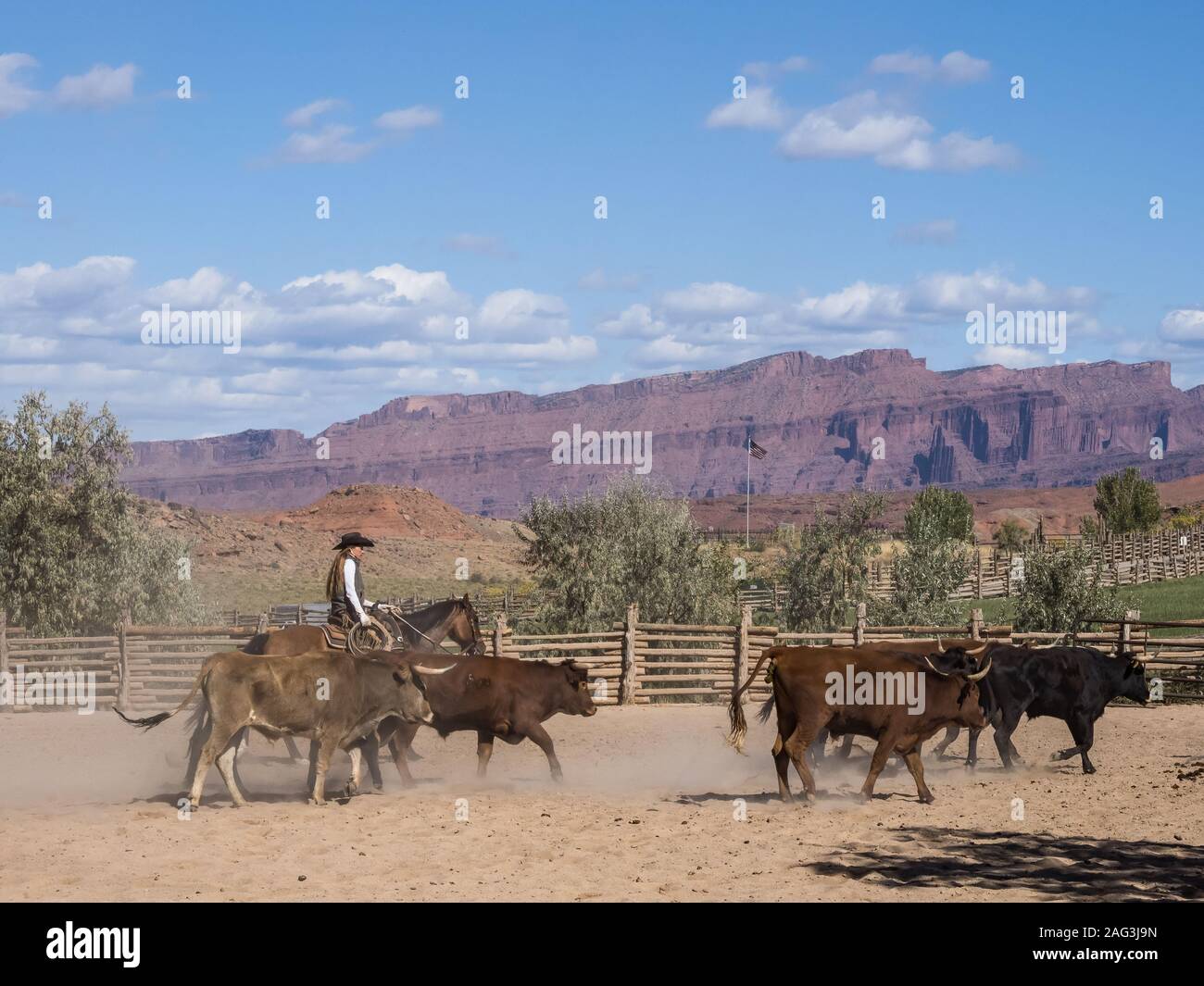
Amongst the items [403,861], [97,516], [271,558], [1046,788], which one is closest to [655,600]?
[97,516]

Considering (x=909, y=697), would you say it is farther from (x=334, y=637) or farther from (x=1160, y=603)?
(x=1160, y=603)

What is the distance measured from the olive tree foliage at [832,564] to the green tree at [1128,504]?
53.9m

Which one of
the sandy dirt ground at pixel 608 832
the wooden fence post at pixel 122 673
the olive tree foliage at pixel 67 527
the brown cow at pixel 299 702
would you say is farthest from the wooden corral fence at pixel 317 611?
the brown cow at pixel 299 702

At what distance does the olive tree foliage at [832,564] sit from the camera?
3644 centimetres

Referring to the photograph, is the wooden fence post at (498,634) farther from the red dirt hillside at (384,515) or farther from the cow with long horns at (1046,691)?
the red dirt hillside at (384,515)

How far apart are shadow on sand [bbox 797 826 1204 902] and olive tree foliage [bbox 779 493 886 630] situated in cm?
2574

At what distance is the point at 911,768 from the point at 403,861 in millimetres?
5192

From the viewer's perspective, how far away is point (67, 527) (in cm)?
3128

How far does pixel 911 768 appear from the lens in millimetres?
12680

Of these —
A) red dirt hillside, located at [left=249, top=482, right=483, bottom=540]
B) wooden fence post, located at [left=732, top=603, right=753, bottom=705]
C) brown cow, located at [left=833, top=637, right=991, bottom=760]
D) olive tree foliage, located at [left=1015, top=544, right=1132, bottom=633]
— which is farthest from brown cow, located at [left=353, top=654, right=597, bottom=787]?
red dirt hillside, located at [left=249, top=482, right=483, bottom=540]

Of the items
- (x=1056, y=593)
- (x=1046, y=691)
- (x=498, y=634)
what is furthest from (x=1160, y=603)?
(x=1046, y=691)

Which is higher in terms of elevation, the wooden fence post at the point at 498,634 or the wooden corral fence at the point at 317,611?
the wooden fence post at the point at 498,634
